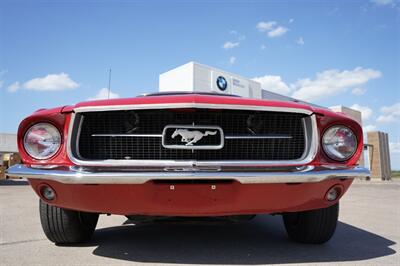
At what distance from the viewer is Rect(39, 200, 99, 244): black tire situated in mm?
2699

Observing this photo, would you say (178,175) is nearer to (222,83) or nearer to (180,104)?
(180,104)

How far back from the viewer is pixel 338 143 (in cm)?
249

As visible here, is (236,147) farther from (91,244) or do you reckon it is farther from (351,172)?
(91,244)

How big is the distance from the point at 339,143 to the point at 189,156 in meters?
1.05

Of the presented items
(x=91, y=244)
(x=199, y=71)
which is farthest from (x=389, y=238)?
(x=199, y=71)

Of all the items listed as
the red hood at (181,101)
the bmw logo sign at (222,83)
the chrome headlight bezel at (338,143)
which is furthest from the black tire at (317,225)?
the bmw logo sign at (222,83)

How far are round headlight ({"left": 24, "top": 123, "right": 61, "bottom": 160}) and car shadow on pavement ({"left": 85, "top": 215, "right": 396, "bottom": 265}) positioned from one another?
2.64 feet

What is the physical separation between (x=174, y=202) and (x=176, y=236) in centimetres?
Result: 111

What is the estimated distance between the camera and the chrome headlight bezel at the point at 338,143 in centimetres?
247

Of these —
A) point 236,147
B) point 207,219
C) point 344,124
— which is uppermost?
point 344,124

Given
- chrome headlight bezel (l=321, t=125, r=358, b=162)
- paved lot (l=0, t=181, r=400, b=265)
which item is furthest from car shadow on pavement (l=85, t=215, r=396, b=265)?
chrome headlight bezel (l=321, t=125, r=358, b=162)

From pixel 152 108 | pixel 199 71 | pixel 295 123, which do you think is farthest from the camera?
pixel 199 71

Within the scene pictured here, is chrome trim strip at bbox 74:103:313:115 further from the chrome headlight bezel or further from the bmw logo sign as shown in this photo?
the bmw logo sign

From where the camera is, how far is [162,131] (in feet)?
7.80
